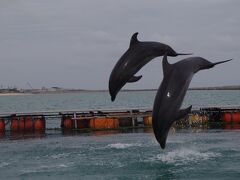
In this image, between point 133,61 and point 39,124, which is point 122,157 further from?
point 39,124

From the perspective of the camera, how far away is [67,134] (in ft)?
125

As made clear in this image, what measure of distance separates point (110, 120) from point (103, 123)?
663 millimetres

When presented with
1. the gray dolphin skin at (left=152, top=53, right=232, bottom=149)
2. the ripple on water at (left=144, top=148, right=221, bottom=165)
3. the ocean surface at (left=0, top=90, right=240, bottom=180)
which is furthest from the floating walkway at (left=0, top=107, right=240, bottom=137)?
the gray dolphin skin at (left=152, top=53, right=232, bottom=149)

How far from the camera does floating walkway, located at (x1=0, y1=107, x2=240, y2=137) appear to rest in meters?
41.3

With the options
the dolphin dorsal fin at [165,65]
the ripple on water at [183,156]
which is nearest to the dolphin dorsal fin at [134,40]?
the dolphin dorsal fin at [165,65]

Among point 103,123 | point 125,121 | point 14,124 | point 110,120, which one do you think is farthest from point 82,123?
point 14,124

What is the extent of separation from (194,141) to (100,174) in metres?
11.7

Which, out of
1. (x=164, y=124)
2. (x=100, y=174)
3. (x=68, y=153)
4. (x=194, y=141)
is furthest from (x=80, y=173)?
(x=194, y=141)

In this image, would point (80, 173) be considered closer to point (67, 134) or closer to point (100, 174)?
point (100, 174)

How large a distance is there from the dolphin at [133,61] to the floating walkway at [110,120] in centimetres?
2842

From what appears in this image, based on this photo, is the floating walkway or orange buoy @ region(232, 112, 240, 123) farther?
orange buoy @ region(232, 112, 240, 123)

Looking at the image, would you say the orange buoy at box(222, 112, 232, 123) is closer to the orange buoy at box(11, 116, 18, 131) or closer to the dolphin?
the orange buoy at box(11, 116, 18, 131)

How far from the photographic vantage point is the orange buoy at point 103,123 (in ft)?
135

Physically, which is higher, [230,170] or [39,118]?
[39,118]
